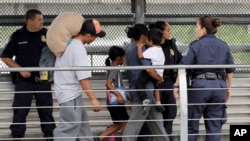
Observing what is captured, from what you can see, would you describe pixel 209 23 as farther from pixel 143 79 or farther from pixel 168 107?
pixel 168 107

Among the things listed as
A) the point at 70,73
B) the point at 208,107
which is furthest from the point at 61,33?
the point at 208,107

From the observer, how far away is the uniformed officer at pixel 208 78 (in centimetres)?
625

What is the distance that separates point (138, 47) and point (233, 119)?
4.78 feet

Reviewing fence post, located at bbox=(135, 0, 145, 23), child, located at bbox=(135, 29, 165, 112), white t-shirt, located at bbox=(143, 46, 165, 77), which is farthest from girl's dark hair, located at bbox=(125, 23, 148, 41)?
fence post, located at bbox=(135, 0, 145, 23)

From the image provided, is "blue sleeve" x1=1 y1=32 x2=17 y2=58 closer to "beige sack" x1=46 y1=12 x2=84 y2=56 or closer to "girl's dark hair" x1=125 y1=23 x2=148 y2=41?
"beige sack" x1=46 y1=12 x2=84 y2=56

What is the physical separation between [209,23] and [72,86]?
1.55m

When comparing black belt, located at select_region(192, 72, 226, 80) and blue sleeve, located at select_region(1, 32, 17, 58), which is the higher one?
blue sleeve, located at select_region(1, 32, 17, 58)

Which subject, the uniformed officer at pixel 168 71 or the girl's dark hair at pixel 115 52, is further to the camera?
the girl's dark hair at pixel 115 52

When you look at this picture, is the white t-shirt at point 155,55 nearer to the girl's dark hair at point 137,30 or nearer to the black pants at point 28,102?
the girl's dark hair at point 137,30

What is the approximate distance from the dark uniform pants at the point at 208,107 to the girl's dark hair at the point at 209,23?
20.6 inches

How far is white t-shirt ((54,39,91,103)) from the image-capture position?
5.73 meters

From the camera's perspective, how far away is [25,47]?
6777 millimetres

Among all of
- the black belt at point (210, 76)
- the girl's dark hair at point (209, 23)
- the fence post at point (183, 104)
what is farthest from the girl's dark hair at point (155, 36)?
the fence post at point (183, 104)

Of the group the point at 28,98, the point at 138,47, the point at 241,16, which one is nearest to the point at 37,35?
the point at 28,98
